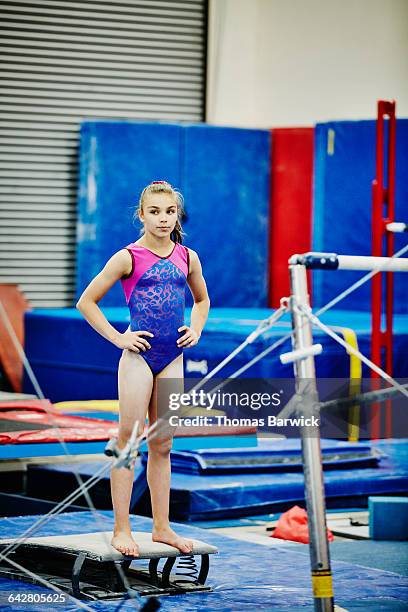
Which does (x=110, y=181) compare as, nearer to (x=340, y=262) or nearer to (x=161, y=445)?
(x=161, y=445)

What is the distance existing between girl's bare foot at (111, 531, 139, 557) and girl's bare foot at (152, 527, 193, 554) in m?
0.12

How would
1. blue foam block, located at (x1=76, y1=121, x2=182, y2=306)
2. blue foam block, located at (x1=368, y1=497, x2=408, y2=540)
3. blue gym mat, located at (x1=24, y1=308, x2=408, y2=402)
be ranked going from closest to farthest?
1. blue foam block, located at (x1=368, y1=497, x2=408, y2=540)
2. blue gym mat, located at (x1=24, y1=308, x2=408, y2=402)
3. blue foam block, located at (x1=76, y1=121, x2=182, y2=306)

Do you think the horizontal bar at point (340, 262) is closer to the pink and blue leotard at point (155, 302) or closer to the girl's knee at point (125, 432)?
the pink and blue leotard at point (155, 302)

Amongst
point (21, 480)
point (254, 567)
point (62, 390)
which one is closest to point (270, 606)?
point (254, 567)

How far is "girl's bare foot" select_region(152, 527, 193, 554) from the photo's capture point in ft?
12.4

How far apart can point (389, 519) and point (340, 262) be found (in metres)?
2.29

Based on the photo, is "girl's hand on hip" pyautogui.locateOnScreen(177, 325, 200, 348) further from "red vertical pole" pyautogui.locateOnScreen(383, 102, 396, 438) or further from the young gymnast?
"red vertical pole" pyautogui.locateOnScreen(383, 102, 396, 438)

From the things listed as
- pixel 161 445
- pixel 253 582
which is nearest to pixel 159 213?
pixel 161 445

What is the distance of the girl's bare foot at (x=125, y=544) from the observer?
366cm

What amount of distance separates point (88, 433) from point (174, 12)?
5286mm

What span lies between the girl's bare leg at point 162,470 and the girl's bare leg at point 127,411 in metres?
0.06

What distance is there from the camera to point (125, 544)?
3.68 metres

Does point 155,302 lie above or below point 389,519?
above

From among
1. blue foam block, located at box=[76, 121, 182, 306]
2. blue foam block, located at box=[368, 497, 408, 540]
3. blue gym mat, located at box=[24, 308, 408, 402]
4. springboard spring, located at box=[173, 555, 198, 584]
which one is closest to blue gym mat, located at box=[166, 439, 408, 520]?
blue foam block, located at box=[368, 497, 408, 540]
